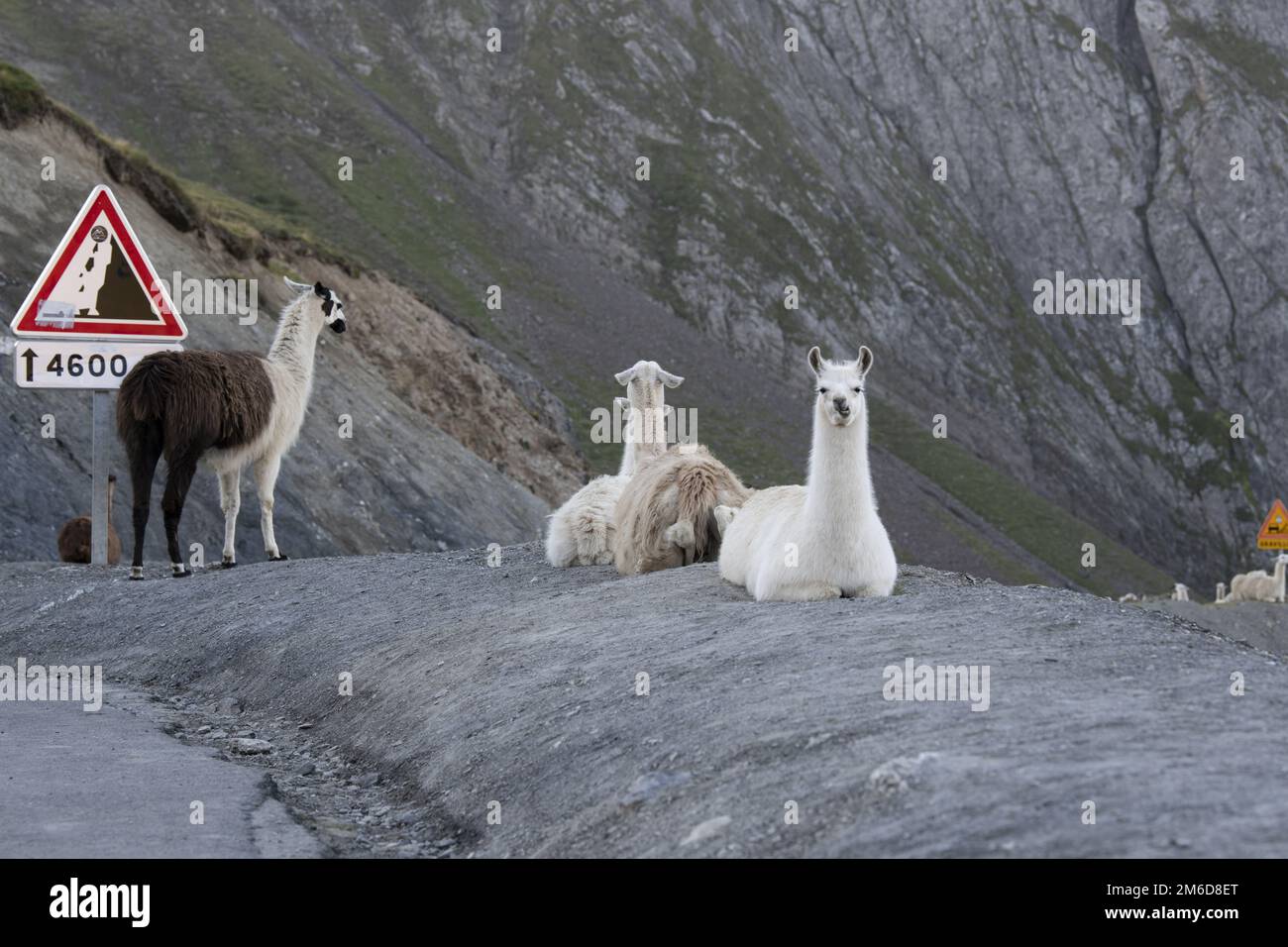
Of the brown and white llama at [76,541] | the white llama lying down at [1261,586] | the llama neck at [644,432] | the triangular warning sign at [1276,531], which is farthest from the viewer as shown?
the white llama lying down at [1261,586]

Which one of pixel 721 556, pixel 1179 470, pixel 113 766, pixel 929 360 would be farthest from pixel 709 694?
pixel 1179 470

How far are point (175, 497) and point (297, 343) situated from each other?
9.24ft

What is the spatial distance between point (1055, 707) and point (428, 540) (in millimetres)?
23760

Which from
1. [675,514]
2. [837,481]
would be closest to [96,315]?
[675,514]

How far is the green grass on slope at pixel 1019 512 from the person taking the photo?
296 feet

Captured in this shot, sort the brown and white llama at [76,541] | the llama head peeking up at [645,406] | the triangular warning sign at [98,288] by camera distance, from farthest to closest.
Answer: the brown and white llama at [76,541], the llama head peeking up at [645,406], the triangular warning sign at [98,288]

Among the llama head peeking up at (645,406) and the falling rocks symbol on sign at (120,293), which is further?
the llama head peeking up at (645,406)

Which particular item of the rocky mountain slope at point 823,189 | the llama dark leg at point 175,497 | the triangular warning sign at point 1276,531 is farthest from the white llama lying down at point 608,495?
the rocky mountain slope at point 823,189

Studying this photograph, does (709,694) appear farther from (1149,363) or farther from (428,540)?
(1149,363)

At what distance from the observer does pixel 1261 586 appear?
40.4 m

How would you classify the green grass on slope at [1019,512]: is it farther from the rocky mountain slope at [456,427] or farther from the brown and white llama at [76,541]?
the brown and white llama at [76,541]

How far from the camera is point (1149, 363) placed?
11719 centimetres

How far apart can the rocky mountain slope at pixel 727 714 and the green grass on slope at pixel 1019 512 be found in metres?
80.3

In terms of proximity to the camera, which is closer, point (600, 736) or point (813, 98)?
point (600, 736)
